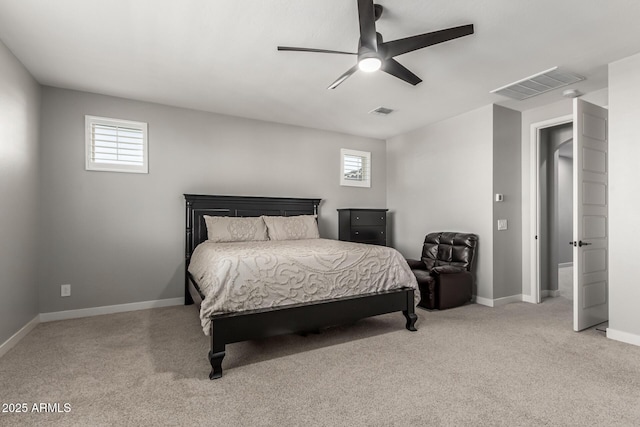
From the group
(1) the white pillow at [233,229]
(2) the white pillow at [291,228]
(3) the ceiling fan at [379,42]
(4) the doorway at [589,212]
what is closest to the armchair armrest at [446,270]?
(4) the doorway at [589,212]

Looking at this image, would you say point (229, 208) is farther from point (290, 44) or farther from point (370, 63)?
point (370, 63)

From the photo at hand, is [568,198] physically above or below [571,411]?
above

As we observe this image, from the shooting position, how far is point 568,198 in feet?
22.7

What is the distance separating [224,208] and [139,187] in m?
1.05

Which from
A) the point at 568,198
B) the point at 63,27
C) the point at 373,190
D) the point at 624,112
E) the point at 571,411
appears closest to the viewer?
the point at 571,411

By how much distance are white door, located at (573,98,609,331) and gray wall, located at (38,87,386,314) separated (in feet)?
11.2

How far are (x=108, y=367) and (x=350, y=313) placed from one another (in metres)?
1.93

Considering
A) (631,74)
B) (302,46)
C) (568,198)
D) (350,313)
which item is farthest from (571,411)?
(568,198)

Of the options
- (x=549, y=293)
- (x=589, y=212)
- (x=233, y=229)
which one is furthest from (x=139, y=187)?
(x=549, y=293)

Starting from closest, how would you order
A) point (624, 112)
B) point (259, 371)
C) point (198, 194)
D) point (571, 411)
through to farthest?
point (571, 411)
point (259, 371)
point (624, 112)
point (198, 194)

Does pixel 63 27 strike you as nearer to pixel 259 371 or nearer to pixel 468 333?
pixel 259 371

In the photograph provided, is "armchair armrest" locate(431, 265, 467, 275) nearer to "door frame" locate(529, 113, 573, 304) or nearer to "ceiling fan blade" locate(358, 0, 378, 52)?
"door frame" locate(529, 113, 573, 304)

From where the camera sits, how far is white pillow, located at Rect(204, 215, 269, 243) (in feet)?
12.7

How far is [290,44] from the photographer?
2.70 meters
